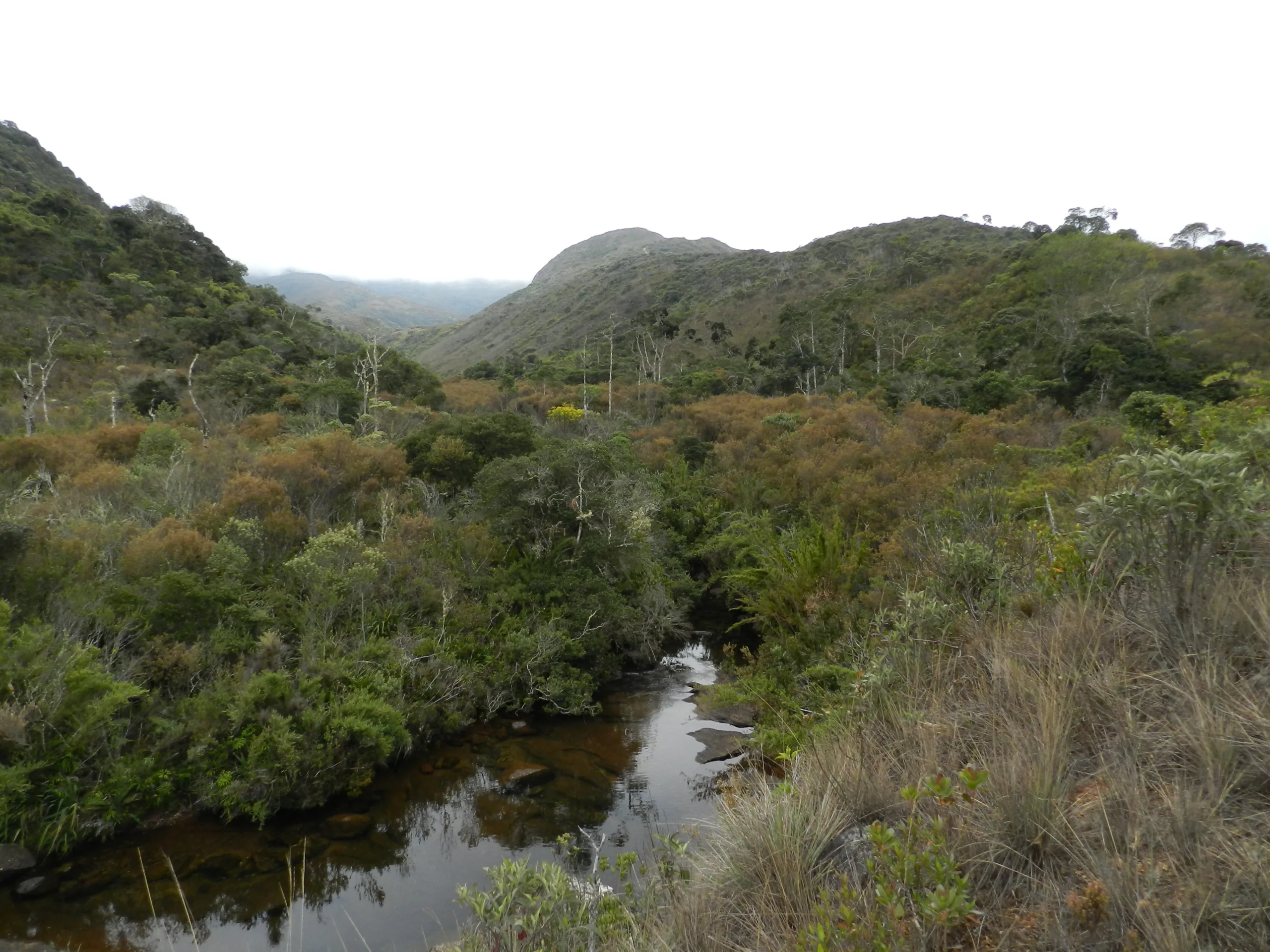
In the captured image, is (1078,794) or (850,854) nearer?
(1078,794)

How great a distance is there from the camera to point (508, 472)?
12.7 metres

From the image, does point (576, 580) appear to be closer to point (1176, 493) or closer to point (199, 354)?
point (1176, 493)

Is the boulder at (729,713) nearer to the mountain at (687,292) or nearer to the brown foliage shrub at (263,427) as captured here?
the brown foliage shrub at (263,427)

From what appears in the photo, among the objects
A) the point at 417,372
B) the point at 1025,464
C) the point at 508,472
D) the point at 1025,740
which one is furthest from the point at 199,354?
the point at 1025,740

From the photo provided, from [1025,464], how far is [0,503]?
18.5 metres

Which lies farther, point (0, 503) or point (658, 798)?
point (0, 503)

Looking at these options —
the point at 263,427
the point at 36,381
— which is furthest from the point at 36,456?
the point at 36,381

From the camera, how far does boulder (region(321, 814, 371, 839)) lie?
739 cm

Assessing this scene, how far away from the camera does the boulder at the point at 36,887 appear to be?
6086 mm

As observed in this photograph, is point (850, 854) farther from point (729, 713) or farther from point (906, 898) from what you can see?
point (729, 713)

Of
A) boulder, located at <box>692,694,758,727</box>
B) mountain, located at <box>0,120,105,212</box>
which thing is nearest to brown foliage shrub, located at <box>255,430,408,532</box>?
boulder, located at <box>692,694,758,727</box>

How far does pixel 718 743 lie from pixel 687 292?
66506 mm

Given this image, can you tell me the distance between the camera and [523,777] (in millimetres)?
8625

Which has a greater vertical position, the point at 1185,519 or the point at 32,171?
the point at 32,171
